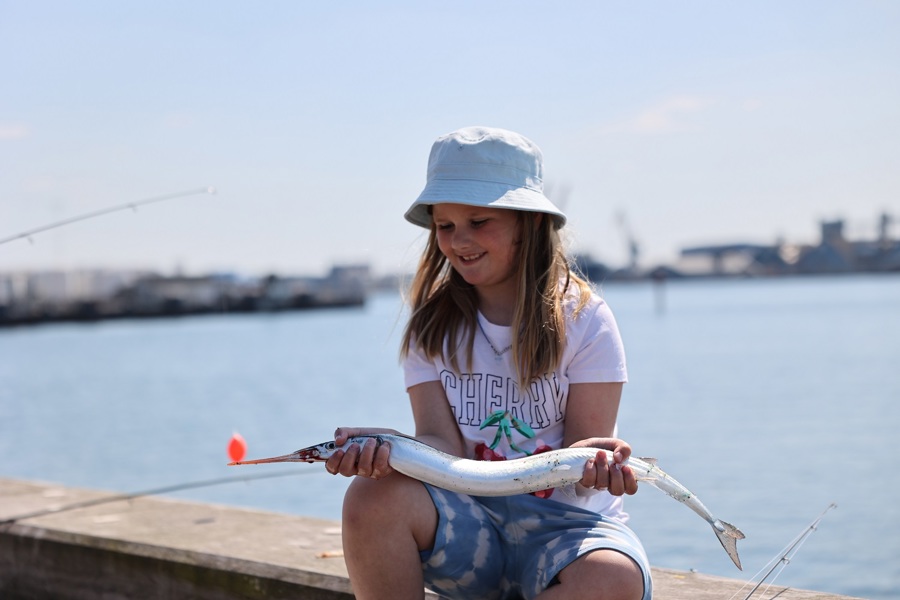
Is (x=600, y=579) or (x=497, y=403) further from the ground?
(x=497, y=403)

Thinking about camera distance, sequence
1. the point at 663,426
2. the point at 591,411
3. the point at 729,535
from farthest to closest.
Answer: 1. the point at 663,426
2. the point at 591,411
3. the point at 729,535

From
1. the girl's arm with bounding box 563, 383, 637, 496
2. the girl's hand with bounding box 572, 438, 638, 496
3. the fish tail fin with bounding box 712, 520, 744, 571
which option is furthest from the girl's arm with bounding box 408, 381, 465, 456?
the fish tail fin with bounding box 712, 520, 744, 571

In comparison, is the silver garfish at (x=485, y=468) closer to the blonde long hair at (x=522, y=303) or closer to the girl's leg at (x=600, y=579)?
the girl's leg at (x=600, y=579)

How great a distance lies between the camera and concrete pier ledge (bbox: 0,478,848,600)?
325 centimetres

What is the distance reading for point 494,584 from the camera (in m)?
2.67

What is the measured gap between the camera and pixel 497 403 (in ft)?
9.47

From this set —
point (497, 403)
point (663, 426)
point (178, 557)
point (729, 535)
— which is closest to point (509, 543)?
point (497, 403)

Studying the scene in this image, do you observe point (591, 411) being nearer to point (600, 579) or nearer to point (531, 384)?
point (531, 384)

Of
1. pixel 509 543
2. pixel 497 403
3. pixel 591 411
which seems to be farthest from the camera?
pixel 497 403

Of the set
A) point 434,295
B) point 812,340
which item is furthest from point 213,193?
point 812,340

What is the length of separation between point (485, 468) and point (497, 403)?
16.4 inches

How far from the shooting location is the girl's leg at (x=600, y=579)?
2385 mm

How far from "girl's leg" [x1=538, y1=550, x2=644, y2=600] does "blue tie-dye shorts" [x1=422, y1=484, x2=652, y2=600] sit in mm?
29

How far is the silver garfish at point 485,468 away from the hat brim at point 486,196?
2.26 ft
